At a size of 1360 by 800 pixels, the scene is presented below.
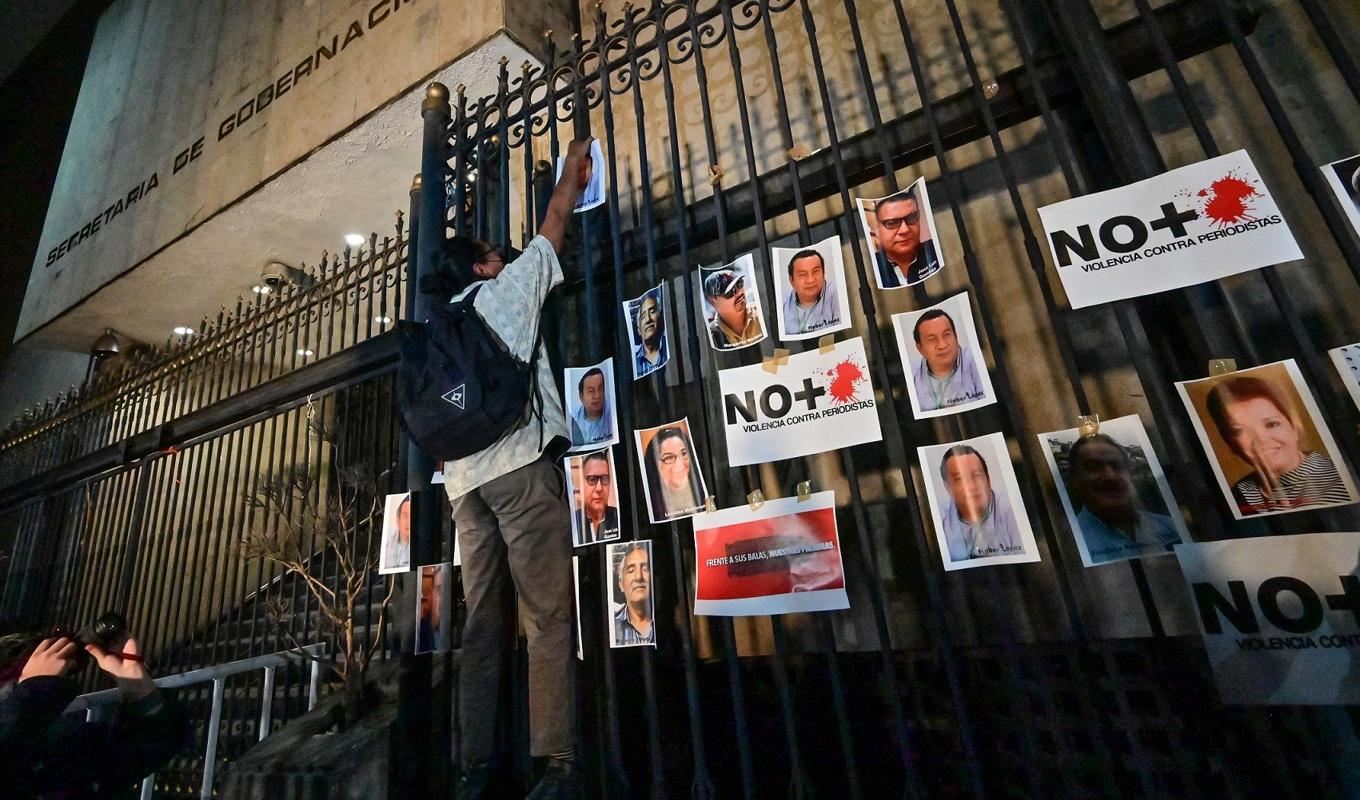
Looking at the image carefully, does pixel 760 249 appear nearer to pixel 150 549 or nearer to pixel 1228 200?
pixel 1228 200

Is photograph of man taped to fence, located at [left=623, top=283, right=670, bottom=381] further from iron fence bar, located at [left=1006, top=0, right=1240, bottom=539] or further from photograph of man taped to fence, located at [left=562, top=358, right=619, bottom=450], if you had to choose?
iron fence bar, located at [left=1006, top=0, right=1240, bottom=539]

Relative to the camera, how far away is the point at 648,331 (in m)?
2.37

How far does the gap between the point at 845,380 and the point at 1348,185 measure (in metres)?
1.32

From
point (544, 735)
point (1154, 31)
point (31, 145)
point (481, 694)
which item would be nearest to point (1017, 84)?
point (1154, 31)

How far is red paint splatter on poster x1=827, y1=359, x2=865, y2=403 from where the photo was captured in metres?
1.95

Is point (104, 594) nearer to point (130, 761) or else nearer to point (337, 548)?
point (337, 548)

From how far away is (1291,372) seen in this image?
4.84 feet

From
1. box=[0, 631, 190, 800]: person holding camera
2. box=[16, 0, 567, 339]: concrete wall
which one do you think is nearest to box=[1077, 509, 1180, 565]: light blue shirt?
box=[0, 631, 190, 800]: person holding camera

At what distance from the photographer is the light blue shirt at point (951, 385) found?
1772 millimetres

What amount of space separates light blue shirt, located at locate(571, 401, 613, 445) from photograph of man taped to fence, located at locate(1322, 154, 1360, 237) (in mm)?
2184

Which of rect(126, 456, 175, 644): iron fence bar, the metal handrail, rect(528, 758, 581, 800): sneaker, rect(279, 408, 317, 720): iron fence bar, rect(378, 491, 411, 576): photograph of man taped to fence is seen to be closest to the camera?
rect(528, 758, 581, 800): sneaker

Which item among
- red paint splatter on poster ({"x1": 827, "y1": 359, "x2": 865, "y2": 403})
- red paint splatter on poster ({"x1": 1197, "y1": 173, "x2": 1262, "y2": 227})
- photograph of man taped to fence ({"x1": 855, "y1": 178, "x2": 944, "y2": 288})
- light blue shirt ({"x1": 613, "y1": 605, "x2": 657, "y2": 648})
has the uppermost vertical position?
photograph of man taped to fence ({"x1": 855, "y1": 178, "x2": 944, "y2": 288})

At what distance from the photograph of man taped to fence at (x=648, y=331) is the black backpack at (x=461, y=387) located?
40 cm

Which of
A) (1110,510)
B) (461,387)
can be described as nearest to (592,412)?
(461,387)
